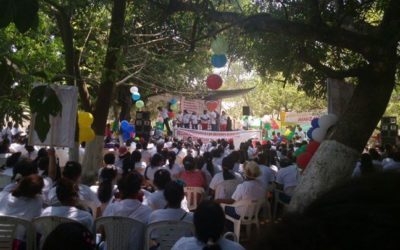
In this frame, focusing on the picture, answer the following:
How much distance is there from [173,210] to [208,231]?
1.26 metres

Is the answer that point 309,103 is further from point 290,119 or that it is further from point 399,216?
point 399,216

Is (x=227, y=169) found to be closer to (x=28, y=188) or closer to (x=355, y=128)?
(x=355, y=128)

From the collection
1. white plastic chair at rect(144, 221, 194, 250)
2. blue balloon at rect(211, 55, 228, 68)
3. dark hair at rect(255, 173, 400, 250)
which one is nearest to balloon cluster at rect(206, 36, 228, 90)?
blue balloon at rect(211, 55, 228, 68)

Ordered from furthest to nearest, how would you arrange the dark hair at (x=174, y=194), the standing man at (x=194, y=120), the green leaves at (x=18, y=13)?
the standing man at (x=194, y=120) → the dark hair at (x=174, y=194) → the green leaves at (x=18, y=13)

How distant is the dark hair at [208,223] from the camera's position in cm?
310

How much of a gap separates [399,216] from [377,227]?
55 millimetres

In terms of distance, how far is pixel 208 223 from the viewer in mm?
3109

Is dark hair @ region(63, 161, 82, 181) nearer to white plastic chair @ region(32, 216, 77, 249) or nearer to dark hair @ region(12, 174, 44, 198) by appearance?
dark hair @ region(12, 174, 44, 198)

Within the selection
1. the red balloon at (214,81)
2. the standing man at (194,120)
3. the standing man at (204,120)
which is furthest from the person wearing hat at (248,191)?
the standing man at (204,120)

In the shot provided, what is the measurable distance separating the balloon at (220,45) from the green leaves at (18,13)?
5.15 meters

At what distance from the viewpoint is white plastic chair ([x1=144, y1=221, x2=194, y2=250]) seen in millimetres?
4039

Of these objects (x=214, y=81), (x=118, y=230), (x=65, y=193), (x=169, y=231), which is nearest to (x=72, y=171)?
(x=65, y=193)

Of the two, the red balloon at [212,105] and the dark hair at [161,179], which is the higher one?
the red balloon at [212,105]

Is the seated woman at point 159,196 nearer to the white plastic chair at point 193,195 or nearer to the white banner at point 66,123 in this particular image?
the white banner at point 66,123
